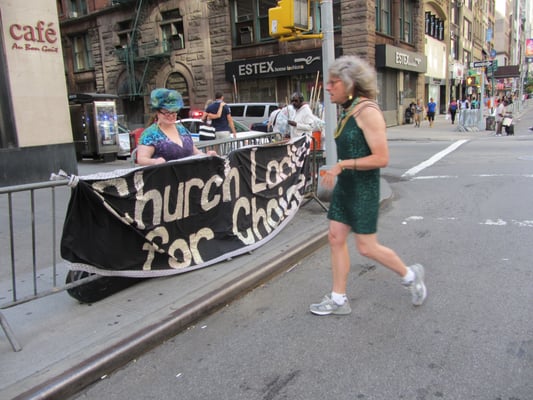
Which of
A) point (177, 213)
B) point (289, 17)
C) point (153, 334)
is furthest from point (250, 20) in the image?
point (153, 334)

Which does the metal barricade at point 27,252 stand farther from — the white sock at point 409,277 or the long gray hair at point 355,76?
the white sock at point 409,277

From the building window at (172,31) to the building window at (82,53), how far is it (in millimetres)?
7589

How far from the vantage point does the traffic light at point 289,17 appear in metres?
7.21

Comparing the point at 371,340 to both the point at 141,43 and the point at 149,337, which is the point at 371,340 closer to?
the point at 149,337

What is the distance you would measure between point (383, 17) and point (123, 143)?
1706 centimetres

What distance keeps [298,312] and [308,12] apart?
561cm

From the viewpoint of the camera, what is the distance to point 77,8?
32906 mm

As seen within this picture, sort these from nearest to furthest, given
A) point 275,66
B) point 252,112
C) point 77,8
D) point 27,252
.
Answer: point 27,252
point 252,112
point 275,66
point 77,8

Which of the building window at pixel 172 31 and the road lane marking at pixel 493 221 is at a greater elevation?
the building window at pixel 172 31

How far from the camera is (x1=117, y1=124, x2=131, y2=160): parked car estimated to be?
1711cm

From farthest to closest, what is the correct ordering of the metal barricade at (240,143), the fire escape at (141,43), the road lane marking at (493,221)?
the fire escape at (141,43) < the metal barricade at (240,143) < the road lane marking at (493,221)

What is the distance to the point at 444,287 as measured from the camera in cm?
417

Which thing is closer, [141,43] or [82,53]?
[141,43]

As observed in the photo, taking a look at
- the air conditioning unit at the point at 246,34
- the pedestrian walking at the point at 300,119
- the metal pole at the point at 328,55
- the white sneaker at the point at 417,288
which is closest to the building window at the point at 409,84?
the air conditioning unit at the point at 246,34
